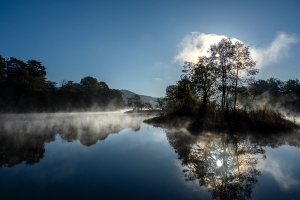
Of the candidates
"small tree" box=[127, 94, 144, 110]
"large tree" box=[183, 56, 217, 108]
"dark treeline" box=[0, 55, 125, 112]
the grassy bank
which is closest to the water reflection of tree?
the grassy bank

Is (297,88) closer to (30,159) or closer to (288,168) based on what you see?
(288,168)

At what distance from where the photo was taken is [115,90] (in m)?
81.5

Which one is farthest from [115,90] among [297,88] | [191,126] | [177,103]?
[297,88]

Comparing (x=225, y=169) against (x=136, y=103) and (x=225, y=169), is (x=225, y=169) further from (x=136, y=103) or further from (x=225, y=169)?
(x=136, y=103)

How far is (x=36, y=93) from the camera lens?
4416 cm

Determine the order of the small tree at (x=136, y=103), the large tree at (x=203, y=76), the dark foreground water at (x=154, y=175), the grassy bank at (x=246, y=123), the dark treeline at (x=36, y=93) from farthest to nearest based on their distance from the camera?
1. the small tree at (x=136, y=103)
2. the dark treeline at (x=36, y=93)
3. the large tree at (x=203, y=76)
4. the grassy bank at (x=246, y=123)
5. the dark foreground water at (x=154, y=175)

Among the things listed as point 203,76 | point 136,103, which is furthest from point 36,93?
point 203,76

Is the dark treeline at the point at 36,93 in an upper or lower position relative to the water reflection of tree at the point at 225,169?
upper

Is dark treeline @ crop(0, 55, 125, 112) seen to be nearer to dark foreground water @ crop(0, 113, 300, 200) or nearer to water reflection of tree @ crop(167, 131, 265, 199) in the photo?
dark foreground water @ crop(0, 113, 300, 200)

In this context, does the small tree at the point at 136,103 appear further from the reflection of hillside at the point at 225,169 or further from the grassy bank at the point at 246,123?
the reflection of hillside at the point at 225,169

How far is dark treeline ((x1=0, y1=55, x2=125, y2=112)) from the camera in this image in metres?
38.7

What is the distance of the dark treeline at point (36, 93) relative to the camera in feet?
127

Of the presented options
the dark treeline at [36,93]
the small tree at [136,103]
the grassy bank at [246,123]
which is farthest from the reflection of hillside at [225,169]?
the small tree at [136,103]

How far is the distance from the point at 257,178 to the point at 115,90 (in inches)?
3222
